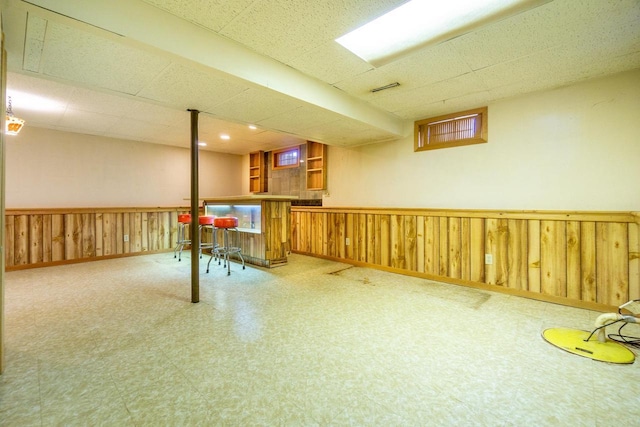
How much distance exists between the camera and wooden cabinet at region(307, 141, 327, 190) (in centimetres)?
574

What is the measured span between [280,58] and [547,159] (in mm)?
3253

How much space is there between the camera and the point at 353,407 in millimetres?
1477

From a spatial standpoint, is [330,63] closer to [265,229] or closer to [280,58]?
[280,58]

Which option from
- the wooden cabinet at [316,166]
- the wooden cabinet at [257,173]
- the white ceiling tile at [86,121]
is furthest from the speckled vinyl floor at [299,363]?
the wooden cabinet at [257,173]

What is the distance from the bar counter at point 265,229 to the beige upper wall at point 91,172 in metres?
2.44

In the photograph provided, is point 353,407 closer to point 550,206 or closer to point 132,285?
point 550,206

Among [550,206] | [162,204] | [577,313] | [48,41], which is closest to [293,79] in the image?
[48,41]

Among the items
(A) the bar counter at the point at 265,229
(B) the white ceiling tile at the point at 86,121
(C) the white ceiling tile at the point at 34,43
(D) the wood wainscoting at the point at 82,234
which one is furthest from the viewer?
(A) the bar counter at the point at 265,229

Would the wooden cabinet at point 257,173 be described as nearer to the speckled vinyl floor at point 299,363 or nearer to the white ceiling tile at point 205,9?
the speckled vinyl floor at point 299,363

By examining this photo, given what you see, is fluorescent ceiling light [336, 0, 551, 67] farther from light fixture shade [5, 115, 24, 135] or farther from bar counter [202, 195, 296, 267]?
light fixture shade [5, 115, 24, 135]

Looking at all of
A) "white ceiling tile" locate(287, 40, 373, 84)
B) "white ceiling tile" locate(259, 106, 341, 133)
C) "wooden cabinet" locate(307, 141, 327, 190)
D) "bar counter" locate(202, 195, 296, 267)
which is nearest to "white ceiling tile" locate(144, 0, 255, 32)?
"white ceiling tile" locate(287, 40, 373, 84)

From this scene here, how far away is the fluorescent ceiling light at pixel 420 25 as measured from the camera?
77.1 inches

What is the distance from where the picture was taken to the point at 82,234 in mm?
5160

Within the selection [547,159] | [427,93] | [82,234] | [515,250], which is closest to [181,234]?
[82,234]
